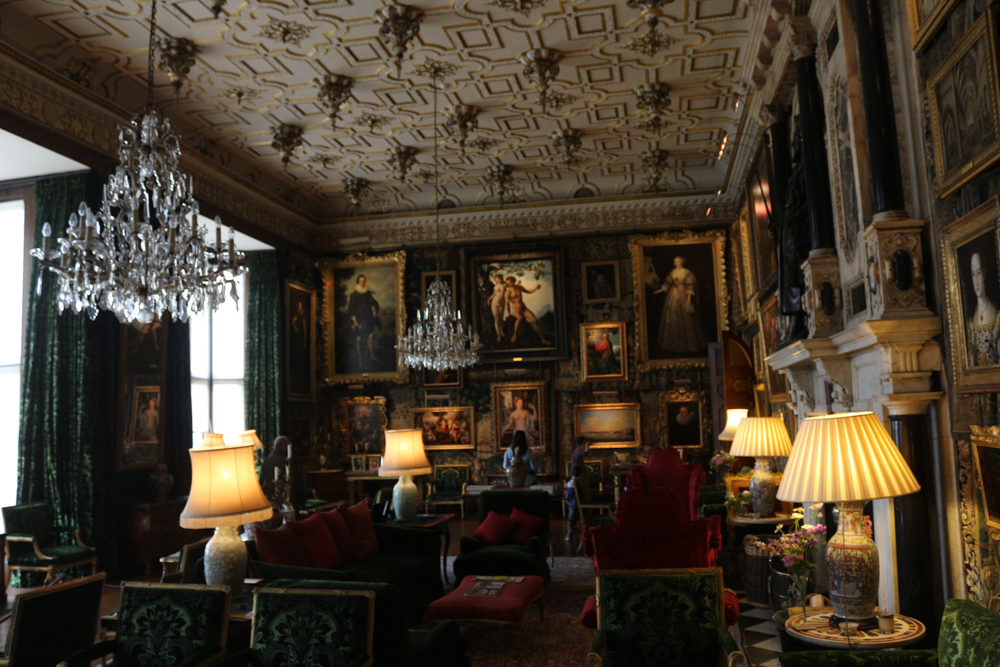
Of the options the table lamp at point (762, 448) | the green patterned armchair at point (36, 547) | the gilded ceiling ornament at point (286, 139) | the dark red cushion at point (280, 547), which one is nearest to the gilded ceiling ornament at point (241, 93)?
the gilded ceiling ornament at point (286, 139)

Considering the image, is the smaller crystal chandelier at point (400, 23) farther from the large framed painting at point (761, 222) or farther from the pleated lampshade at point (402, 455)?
the large framed painting at point (761, 222)

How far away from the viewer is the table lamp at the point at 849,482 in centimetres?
349

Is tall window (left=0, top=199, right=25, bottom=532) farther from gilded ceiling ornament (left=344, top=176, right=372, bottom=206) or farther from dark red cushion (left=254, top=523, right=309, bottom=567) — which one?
gilded ceiling ornament (left=344, top=176, right=372, bottom=206)

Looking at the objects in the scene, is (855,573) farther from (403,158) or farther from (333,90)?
(403,158)

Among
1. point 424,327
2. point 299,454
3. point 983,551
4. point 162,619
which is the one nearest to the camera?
point 983,551

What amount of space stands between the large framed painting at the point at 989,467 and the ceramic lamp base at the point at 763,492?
4.27 meters

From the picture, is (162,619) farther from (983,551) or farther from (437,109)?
(437,109)

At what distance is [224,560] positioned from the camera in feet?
16.1

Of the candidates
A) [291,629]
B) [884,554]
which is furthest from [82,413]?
[884,554]

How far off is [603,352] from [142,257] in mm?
9528

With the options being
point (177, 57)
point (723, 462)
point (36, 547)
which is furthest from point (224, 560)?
point (723, 462)

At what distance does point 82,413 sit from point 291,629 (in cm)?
611

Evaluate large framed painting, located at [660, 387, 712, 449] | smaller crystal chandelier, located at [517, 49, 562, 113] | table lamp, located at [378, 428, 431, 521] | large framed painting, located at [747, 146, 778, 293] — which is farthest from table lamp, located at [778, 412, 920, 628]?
large framed painting, located at [660, 387, 712, 449]

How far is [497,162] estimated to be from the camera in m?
12.6
